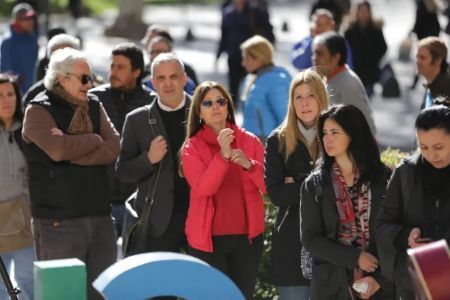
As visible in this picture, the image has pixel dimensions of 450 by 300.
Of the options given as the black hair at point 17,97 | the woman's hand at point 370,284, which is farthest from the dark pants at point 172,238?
the woman's hand at point 370,284

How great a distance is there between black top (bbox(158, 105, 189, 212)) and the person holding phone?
2251mm

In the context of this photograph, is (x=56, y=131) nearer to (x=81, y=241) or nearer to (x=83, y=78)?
(x=83, y=78)

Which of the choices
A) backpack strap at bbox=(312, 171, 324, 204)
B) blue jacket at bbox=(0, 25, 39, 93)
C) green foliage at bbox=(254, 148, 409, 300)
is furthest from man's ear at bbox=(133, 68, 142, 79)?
blue jacket at bbox=(0, 25, 39, 93)

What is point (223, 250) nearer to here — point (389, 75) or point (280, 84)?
point (280, 84)

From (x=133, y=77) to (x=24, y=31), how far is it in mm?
6360

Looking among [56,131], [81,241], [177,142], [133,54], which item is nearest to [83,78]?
[56,131]

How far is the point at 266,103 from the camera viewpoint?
10789mm

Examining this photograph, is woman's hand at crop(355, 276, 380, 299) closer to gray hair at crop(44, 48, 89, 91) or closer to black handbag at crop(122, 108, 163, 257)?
black handbag at crop(122, 108, 163, 257)

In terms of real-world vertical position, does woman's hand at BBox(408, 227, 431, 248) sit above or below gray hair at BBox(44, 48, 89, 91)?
below

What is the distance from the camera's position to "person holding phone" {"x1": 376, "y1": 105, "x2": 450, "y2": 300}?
19.8ft

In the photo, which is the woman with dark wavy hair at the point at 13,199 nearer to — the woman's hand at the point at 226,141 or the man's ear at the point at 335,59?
the woman's hand at the point at 226,141

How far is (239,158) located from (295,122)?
43 centimetres

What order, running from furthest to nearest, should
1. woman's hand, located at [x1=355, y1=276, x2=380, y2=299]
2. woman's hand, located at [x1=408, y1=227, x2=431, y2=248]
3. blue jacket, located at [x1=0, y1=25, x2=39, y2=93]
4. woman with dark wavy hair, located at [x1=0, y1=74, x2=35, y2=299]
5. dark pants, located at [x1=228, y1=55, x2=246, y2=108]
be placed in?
1. dark pants, located at [x1=228, y1=55, x2=246, y2=108]
2. blue jacket, located at [x1=0, y1=25, x2=39, y2=93]
3. woman with dark wavy hair, located at [x1=0, y1=74, x2=35, y2=299]
4. woman's hand, located at [x1=355, y1=276, x2=380, y2=299]
5. woman's hand, located at [x1=408, y1=227, x2=431, y2=248]

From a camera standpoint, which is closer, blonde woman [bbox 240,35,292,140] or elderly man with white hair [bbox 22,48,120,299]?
elderly man with white hair [bbox 22,48,120,299]
